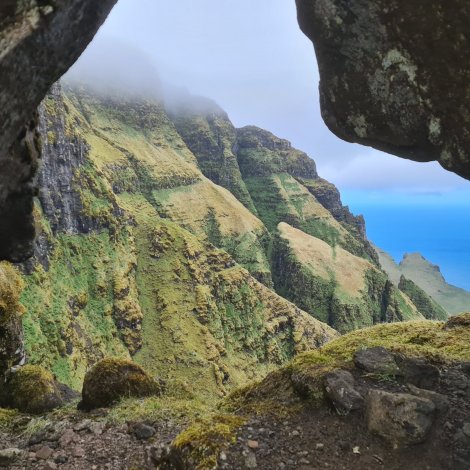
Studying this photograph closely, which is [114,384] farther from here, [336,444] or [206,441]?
[336,444]

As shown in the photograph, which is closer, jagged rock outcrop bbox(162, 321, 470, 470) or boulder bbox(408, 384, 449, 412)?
jagged rock outcrop bbox(162, 321, 470, 470)

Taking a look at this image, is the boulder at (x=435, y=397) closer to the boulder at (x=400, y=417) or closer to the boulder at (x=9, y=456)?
the boulder at (x=400, y=417)

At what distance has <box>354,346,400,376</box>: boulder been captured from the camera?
12859 millimetres

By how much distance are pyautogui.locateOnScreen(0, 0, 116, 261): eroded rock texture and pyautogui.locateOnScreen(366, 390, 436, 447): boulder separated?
37.5ft

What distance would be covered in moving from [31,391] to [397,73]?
18548mm

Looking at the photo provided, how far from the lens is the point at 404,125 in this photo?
13.4m

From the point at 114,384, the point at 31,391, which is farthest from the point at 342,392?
the point at 31,391

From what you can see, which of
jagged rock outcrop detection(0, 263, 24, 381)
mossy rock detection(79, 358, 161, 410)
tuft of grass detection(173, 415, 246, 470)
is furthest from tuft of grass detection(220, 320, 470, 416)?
jagged rock outcrop detection(0, 263, 24, 381)

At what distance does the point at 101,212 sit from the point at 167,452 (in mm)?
192906

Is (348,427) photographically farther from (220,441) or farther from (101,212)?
(101,212)

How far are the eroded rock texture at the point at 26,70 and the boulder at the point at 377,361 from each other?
11.4m

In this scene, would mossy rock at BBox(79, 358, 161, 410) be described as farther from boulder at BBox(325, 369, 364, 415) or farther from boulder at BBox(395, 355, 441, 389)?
boulder at BBox(395, 355, 441, 389)

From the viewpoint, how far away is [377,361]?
13328 mm

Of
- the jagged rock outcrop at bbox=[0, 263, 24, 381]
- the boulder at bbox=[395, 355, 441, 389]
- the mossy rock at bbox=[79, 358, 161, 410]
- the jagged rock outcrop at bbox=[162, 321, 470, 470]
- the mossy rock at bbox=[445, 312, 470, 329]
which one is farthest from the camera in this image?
the jagged rock outcrop at bbox=[0, 263, 24, 381]
